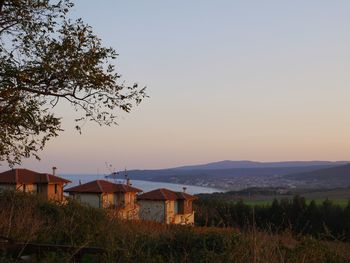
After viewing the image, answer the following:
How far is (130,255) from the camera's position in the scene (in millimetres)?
6699

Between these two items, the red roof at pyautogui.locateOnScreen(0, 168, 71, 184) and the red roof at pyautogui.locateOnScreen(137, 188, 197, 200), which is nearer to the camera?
the red roof at pyautogui.locateOnScreen(0, 168, 71, 184)

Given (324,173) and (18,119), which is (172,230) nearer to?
(18,119)

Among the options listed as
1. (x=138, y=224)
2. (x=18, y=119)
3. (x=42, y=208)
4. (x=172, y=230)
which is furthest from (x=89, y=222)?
(x=18, y=119)

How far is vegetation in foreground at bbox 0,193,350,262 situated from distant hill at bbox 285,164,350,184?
139174mm

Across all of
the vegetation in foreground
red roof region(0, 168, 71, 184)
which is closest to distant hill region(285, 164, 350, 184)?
red roof region(0, 168, 71, 184)

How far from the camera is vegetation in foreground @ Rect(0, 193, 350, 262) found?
258 inches

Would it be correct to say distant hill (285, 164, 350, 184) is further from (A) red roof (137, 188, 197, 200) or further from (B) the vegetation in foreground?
(B) the vegetation in foreground

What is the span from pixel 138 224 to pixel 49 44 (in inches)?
226

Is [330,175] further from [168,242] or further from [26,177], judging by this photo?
[168,242]

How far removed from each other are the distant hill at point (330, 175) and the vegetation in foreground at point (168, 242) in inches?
5479

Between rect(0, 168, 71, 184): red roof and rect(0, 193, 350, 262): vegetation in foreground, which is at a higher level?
rect(0, 168, 71, 184): red roof

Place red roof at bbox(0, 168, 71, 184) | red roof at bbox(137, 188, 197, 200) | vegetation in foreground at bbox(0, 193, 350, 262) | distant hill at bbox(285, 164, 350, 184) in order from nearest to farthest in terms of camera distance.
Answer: vegetation in foreground at bbox(0, 193, 350, 262)
red roof at bbox(0, 168, 71, 184)
red roof at bbox(137, 188, 197, 200)
distant hill at bbox(285, 164, 350, 184)

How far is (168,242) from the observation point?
8.23 m

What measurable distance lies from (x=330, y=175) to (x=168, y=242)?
156049 millimetres
